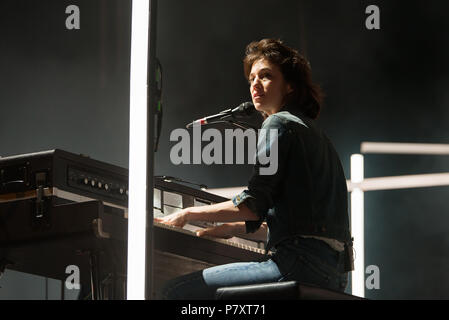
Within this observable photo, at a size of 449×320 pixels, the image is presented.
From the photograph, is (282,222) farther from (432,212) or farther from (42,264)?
(432,212)

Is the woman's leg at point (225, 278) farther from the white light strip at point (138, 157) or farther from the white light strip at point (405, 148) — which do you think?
the white light strip at point (405, 148)

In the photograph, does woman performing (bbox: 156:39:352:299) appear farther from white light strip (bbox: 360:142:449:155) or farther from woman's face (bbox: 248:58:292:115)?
white light strip (bbox: 360:142:449:155)

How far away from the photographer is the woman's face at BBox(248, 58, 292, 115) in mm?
2748

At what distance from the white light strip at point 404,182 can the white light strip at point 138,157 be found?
3.30 meters

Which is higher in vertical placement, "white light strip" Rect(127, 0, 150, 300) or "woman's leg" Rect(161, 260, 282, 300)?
"white light strip" Rect(127, 0, 150, 300)

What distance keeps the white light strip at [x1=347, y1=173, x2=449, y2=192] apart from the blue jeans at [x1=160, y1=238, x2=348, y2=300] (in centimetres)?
260

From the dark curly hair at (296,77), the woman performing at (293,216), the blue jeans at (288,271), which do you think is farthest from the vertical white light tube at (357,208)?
the blue jeans at (288,271)

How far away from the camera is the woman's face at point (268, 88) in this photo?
2748 mm

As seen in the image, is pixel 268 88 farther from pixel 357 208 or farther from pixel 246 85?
pixel 246 85

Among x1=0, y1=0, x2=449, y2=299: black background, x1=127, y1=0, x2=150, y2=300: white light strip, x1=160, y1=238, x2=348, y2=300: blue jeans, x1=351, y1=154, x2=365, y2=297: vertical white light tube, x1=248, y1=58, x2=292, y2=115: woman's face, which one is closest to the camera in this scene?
x1=127, y1=0, x2=150, y2=300: white light strip

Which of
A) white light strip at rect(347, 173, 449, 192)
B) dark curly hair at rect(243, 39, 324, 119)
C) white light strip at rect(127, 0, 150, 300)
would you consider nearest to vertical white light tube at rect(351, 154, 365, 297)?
white light strip at rect(347, 173, 449, 192)

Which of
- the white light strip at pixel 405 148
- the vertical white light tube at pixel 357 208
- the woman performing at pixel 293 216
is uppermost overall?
the white light strip at pixel 405 148

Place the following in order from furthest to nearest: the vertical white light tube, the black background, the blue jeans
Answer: the vertical white light tube, the black background, the blue jeans
